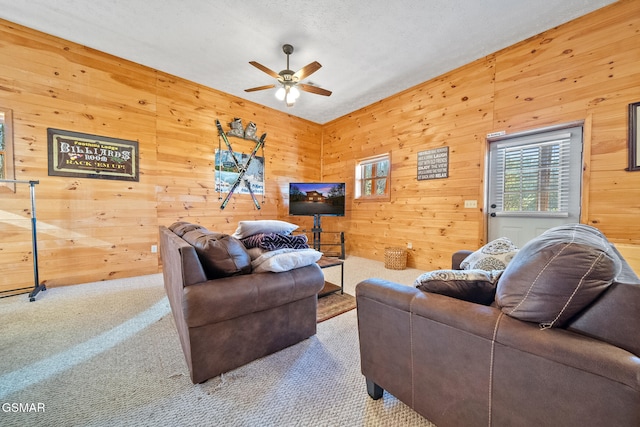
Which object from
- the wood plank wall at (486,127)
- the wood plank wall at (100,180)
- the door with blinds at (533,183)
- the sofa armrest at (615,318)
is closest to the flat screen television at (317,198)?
the wood plank wall at (486,127)

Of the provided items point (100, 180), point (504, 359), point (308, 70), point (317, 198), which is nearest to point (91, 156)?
point (100, 180)

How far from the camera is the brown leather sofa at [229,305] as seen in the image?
1349 millimetres

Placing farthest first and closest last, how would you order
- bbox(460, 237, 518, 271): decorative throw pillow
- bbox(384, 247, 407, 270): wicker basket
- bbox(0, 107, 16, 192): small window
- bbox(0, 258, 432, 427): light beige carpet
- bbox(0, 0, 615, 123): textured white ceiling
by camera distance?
bbox(384, 247, 407, 270): wicker basket
bbox(0, 107, 16, 192): small window
bbox(0, 0, 615, 123): textured white ceiling
bbox(460, 237, 518, 271): decorative throw pillow
bbox(0, 258, 432, 427): light beige carpet

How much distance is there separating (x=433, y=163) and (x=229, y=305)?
350cm

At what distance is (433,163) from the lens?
3773 mm

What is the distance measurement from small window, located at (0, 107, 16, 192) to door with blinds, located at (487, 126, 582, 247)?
5.67 metres

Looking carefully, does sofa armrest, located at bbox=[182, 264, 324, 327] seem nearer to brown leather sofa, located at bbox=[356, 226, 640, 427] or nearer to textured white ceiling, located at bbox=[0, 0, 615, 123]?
brown leather sofa, located at bbox=[356, 226, 640, 427]

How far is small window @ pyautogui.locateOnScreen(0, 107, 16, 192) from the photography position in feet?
8.81

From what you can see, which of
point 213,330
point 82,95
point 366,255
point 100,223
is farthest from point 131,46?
point 366,255

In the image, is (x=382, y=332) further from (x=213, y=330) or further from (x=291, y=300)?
(x=213, y=330)

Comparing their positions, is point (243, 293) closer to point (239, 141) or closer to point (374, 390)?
point (374, 390)

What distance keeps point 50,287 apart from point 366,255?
14.9 feet

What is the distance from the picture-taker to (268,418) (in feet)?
3.88

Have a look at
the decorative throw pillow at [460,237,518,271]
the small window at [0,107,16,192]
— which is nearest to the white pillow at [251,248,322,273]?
the decorative throw pillow at [460,237,518,271]
